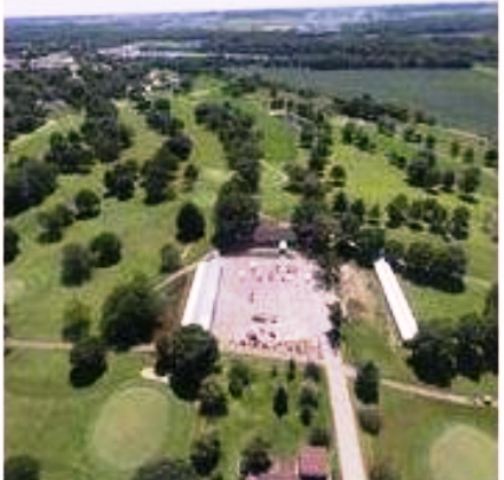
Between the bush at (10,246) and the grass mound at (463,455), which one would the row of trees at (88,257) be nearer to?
the bush at (10,246)

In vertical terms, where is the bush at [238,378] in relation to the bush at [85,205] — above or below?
above

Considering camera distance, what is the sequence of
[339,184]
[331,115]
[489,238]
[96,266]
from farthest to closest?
[331,115], [339,184], [489,238], [96,266]

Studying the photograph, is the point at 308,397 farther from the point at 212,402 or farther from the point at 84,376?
the point at 84,376

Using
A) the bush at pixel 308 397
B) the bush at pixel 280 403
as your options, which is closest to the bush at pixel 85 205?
the bush at pixel 280 403

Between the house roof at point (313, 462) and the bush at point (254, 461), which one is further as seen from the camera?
the bush at point (254, 461)

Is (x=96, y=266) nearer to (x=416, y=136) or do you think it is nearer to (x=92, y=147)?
(x=92, y=147)

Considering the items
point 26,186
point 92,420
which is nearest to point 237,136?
point 26,186

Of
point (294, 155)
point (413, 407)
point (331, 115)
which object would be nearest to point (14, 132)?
point (294, 155)
